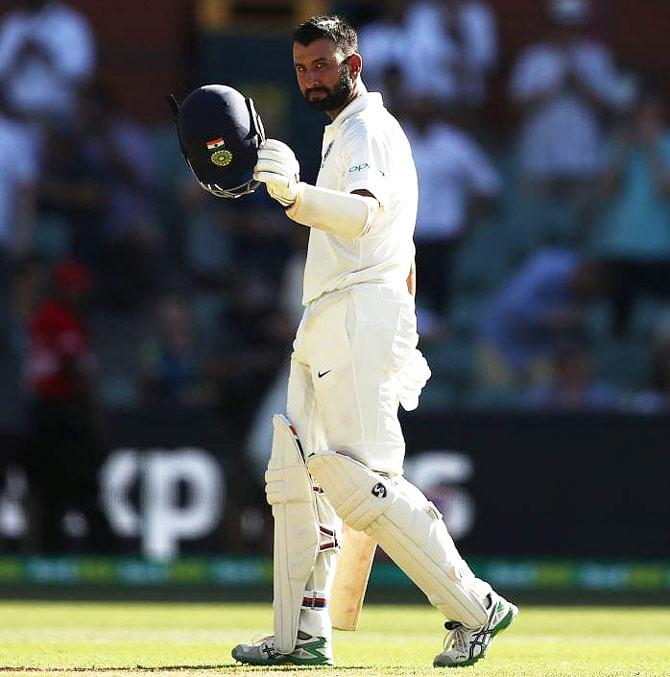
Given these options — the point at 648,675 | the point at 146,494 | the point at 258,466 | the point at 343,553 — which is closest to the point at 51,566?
the point at 146,494

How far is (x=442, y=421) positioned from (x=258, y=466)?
1.04 meters

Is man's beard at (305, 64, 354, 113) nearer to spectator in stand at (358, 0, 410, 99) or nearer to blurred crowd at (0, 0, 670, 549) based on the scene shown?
blurred crowd at (0, 0, 670, 549)

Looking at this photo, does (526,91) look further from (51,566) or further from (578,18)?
(51,566)

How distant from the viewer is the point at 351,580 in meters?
4.81

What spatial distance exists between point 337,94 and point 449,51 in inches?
233

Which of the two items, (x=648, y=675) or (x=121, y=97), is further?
(x=121, y=97)

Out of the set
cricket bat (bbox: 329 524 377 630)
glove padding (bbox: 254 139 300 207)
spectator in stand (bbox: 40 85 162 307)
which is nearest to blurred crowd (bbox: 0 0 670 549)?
spectator in stand (bbox: 40 85 162 307)

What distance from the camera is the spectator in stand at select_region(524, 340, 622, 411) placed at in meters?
9.84

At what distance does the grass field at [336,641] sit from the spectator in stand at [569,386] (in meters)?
1.86

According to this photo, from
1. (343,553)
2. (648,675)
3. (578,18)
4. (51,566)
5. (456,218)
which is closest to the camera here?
(648,675)

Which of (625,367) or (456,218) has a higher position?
(456,218)

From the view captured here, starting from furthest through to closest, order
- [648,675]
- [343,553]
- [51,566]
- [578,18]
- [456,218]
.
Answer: [578,18], [456,218], [51,566], [343,553], [648,675]

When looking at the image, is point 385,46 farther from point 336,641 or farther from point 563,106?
point 336,641

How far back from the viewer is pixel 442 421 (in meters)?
9.46
